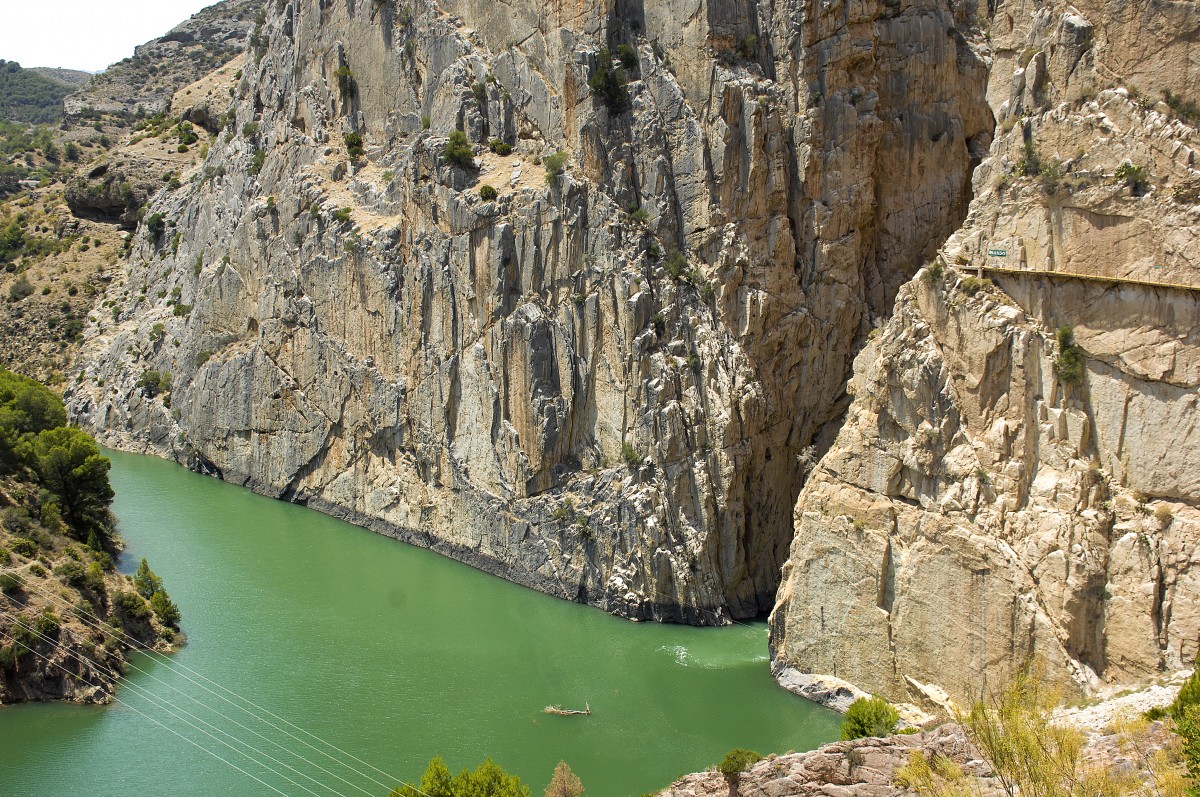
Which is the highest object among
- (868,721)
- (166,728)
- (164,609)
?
(868,721)

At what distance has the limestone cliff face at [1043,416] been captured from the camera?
22266 millimetres

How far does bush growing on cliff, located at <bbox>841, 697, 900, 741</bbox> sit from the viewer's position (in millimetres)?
22094

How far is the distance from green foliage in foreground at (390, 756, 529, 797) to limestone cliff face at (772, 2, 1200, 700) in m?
11.1

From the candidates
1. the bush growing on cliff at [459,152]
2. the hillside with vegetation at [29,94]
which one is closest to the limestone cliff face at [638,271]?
the bush growing on cliff at [459,152]

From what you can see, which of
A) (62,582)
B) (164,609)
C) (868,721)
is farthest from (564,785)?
(62,582)

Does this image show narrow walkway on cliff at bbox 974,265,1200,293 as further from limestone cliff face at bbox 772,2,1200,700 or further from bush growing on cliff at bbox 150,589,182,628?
bush growing on cliff at bbox 150,589,182,628

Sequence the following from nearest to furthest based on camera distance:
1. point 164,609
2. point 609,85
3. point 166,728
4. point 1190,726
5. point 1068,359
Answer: point 1190,726 < point 1068,359 < point 166,728 < point 164,609 < point 609,85

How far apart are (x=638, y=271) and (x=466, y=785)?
1987cm

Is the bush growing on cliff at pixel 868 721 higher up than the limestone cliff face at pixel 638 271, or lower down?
lower down

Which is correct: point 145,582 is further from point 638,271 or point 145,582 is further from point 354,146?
point 354,146

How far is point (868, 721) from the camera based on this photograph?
22.3 meters

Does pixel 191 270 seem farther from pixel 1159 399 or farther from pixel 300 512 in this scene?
pixel 1159 399

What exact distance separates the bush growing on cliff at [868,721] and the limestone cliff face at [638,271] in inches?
437

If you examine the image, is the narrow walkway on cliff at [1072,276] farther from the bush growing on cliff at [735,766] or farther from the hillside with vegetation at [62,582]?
the hillside with vegetation at [62,582]
